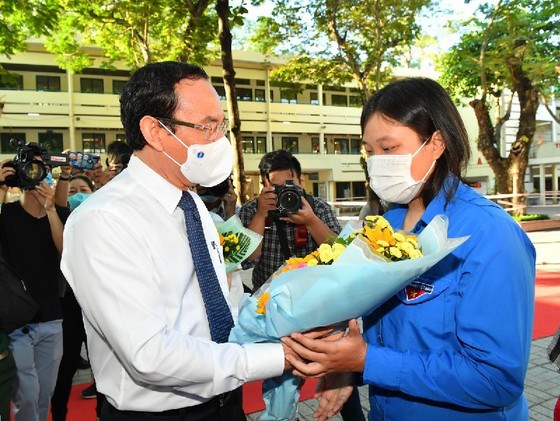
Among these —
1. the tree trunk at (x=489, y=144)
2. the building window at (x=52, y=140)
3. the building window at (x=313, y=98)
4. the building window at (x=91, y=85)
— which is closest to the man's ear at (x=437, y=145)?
the tree trunk at (x=489, y=144)

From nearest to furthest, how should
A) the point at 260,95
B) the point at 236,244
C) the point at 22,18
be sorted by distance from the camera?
the point at 236,244
the point at 22,18
the point at 260,95

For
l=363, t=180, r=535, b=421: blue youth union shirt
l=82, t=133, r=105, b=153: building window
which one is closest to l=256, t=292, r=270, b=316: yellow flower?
l=363, t=180, r=535, b=421: blue youth union shirt

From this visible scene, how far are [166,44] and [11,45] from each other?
552 cm

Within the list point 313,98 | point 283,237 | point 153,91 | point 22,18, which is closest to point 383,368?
point 153,91

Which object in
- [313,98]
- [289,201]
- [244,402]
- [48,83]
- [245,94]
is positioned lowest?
[244,402]

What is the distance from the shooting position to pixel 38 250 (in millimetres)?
3215

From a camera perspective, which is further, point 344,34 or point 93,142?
point 93,142

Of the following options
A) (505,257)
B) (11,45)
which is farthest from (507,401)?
(11,45)

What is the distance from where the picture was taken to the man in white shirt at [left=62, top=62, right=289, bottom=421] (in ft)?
4.68

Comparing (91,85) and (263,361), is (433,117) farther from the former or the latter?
(91,85)

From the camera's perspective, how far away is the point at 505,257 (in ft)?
4.39

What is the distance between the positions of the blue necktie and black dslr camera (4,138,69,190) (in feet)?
6.03

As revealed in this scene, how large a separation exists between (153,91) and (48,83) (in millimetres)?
28052

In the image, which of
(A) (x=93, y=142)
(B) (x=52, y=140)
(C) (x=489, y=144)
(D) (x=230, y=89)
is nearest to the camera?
(D) (x=230, y=89)
